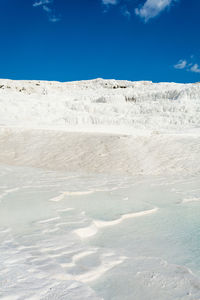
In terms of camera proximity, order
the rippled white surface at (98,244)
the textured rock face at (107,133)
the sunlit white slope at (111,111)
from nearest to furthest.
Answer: the rippled white surface at (98,244), the textured rock face at (107,133), the sunlit white slope at (111,111)

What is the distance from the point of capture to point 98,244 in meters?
2.40

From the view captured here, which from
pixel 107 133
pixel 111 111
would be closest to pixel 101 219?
pixel 107 133

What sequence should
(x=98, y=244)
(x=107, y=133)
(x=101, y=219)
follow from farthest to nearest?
(x=107, y=133) < (x=101, y=219) < (x=98, y=244)

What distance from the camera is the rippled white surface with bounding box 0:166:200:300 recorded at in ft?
5.41

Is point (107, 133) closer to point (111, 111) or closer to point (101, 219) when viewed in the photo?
point (111, 111)

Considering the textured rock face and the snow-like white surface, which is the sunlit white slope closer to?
the textured rock face

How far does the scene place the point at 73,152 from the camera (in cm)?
887

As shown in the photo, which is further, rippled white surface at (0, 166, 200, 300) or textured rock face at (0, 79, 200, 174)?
textured rock face at (0, 79, 200, 174)

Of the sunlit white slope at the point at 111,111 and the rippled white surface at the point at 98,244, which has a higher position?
the sunlit white slope at the point at 111,111

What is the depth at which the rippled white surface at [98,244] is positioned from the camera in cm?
165

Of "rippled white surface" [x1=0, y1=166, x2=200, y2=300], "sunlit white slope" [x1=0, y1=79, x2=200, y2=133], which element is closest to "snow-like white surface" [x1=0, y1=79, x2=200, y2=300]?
"rippled white surface" [x1=0, y1=166, x2=200, y2=300]

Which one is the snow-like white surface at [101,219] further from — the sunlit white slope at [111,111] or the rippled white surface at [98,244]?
the sunlit white slope at [111,111]

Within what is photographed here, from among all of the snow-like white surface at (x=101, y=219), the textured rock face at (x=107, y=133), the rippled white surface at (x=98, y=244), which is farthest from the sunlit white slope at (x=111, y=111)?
the rippled white surface at (x=98, y=244)


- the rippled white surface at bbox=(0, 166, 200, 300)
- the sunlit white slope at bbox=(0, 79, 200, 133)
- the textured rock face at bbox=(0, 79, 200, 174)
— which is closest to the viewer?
the rippled white surface at bbox=(0, 166, 200, 300)
